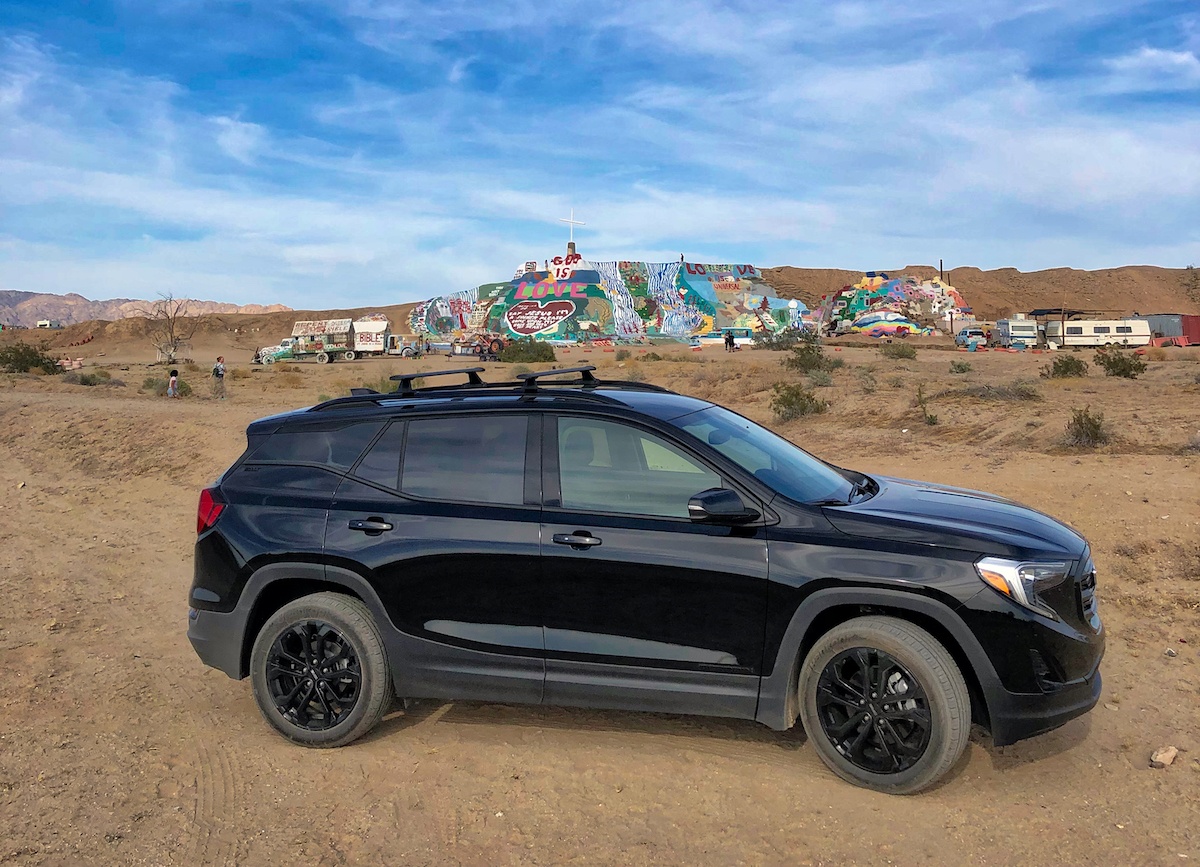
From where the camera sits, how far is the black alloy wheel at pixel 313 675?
15.1ft

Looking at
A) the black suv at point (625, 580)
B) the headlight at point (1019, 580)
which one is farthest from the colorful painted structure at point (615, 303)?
the headlight at point (1019, 580)

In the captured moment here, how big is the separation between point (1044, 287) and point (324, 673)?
414 feet

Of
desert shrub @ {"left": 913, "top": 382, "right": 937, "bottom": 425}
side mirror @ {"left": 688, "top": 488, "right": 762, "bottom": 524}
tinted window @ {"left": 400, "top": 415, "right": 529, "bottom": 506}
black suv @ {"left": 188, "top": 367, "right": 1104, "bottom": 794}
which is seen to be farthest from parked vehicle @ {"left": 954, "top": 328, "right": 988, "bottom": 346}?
side mirror @ {"left": 688, "top": 488, "right": 762, "bottom": 524}

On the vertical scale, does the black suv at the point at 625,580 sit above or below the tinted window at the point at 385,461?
below

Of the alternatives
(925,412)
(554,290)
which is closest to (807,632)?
(925,412)

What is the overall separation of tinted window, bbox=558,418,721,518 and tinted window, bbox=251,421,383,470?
111 centimetres

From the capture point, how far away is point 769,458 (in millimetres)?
4684

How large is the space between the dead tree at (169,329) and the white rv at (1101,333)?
5329 centimetres

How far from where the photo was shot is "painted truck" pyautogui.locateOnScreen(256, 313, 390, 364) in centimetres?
5475

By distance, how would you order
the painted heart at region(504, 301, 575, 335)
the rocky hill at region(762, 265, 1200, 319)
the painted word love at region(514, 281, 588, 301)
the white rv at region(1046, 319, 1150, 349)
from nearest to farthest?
the white rv at region(1046, 319, 1150, 349)
the painted heart at region(504, 301, 575, 335)
the painted word love at region(514, 281, 588, 301)
the rocky hill at region(762, 265, 1200, 319)

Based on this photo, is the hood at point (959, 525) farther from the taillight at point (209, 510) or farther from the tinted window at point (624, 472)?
the taillight at point (209, 510)

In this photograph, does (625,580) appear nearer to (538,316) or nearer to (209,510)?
(209,510)

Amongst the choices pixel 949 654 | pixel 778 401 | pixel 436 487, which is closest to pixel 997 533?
pixel 949 654

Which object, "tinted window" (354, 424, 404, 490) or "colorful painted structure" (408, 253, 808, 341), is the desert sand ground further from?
"colorful painted structure" (408, 253, 808, 341)
